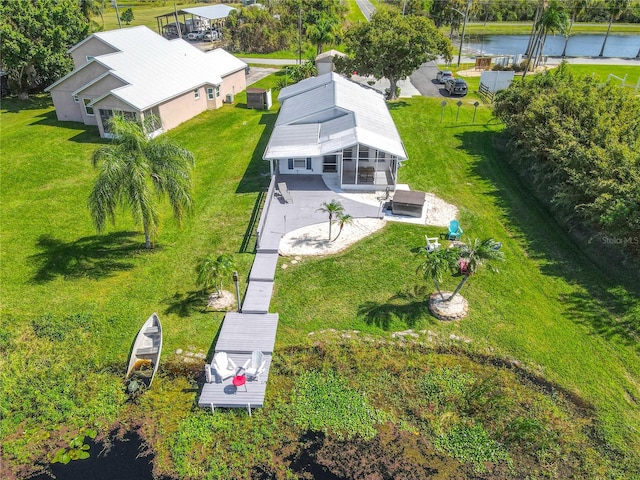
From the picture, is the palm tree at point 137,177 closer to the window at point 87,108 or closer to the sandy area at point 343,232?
the sandy area at point 343,232

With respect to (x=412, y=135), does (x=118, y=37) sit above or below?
above

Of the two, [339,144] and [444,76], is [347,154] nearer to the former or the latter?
[339,144]

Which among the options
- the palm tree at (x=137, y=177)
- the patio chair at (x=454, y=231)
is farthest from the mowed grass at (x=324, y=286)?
the palm tree at (x=137, y=177)

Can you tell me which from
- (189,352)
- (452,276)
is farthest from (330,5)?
(189,352)

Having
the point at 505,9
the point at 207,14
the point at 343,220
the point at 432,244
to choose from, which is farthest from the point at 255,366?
the point at 505,9

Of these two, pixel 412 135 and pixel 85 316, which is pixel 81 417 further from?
pixel 412 135

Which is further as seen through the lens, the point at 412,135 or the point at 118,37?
the point at 118,37
